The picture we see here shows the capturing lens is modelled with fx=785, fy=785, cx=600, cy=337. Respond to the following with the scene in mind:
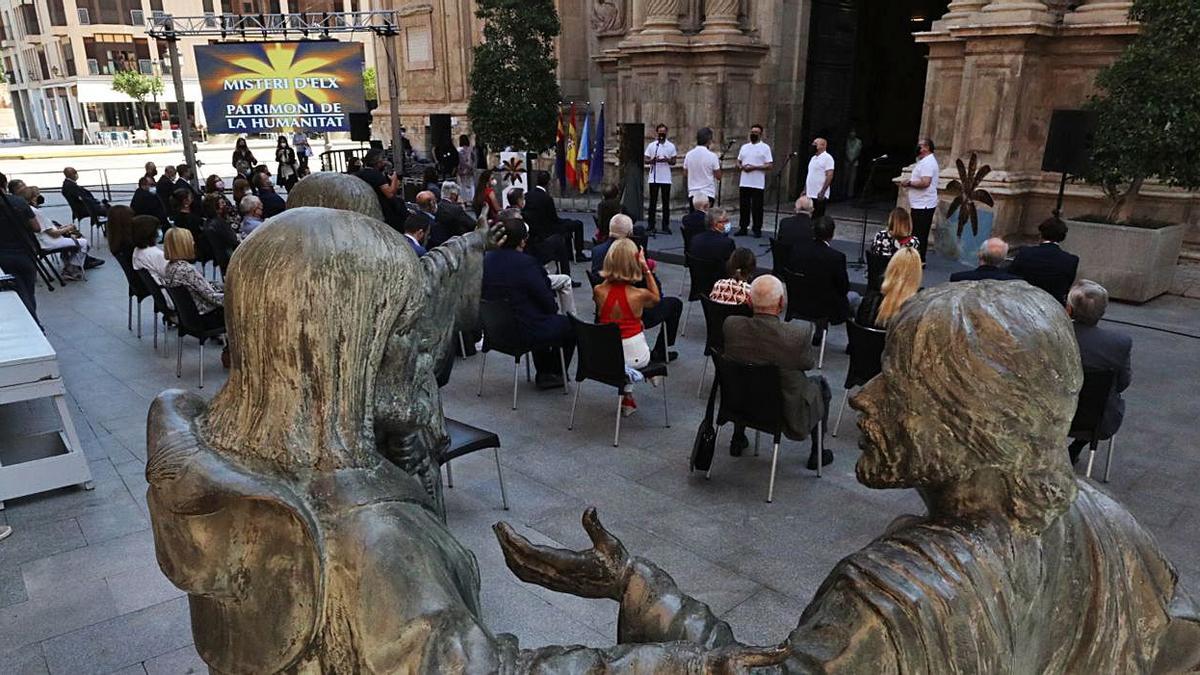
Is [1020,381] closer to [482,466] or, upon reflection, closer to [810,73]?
[482,466]

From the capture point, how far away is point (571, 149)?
1533cm

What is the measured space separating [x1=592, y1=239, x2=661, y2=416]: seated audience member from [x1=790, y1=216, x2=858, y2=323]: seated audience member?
1557 mm

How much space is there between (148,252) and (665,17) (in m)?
9.23

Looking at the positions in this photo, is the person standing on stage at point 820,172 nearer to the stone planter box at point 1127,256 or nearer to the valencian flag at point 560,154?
the stone planter box at point 1127,256

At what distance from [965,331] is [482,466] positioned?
420 cm

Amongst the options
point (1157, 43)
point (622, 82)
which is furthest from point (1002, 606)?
point (622, 82)

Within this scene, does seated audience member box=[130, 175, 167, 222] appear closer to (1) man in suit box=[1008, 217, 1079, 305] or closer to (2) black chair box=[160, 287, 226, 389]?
(2) black chair box=[160, 287, 226, 389]

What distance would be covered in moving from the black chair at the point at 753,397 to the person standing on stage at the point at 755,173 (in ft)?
25.0

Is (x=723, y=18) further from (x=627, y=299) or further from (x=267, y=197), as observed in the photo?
(x=627, y=299)

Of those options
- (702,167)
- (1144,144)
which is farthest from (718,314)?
(702,167)

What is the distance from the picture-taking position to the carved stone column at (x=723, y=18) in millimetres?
12883

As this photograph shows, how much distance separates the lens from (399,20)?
811 inches

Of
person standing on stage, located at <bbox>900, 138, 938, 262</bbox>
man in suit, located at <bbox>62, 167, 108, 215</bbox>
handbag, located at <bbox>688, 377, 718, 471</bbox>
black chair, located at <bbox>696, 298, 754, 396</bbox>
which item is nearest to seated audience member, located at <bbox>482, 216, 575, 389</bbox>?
black chair, located at <bbox>696, 298, 754, 396</bbox>

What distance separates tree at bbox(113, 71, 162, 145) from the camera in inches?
1796
